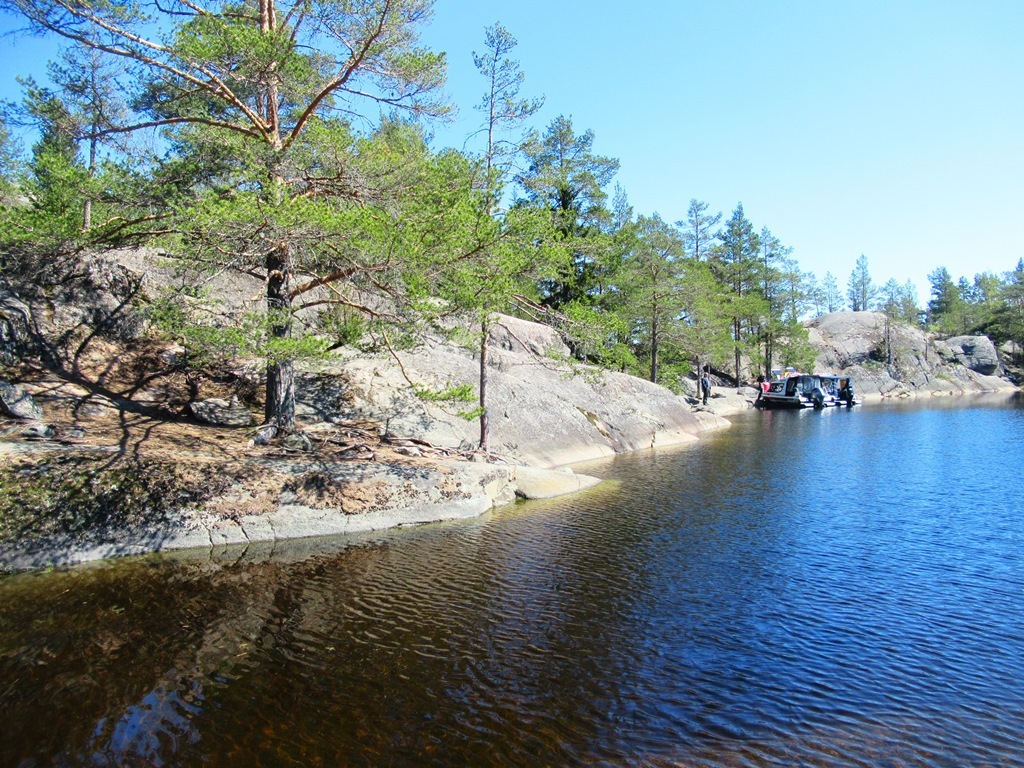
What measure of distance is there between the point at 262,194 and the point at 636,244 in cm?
2873

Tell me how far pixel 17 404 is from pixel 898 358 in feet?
256

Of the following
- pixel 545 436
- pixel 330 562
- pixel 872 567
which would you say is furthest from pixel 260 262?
pixel 872 567

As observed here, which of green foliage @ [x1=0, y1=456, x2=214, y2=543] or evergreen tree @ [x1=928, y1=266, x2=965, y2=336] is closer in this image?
green foliage @ [x1=0, y1=456, x2=214, y2=543]

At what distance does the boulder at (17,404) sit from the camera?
12.1 m

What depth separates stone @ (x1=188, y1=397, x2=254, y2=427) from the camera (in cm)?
1455

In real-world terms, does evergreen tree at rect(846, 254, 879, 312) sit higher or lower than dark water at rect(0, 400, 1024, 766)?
higher

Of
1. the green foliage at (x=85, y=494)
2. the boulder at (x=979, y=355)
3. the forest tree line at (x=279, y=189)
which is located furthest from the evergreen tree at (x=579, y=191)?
the boulder at (x=979, y=355)

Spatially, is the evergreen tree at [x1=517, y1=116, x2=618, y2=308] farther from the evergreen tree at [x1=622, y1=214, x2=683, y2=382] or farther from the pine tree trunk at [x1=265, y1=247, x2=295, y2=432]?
the pine tree trunk at [x1=265, y1=247, x2=295, y2=432]

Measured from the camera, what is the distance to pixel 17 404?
12.2 metres

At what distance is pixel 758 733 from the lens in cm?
580

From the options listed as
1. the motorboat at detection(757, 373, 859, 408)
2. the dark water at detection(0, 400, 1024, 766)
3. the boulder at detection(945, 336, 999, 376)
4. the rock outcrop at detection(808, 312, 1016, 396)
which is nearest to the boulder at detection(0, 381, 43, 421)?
the dark water at detection(0, 400, 1024, 766)

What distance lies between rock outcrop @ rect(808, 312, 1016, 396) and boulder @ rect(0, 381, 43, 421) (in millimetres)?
67006

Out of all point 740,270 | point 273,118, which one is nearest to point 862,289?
point 740,270

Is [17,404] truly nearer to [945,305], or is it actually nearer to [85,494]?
[85,494]
